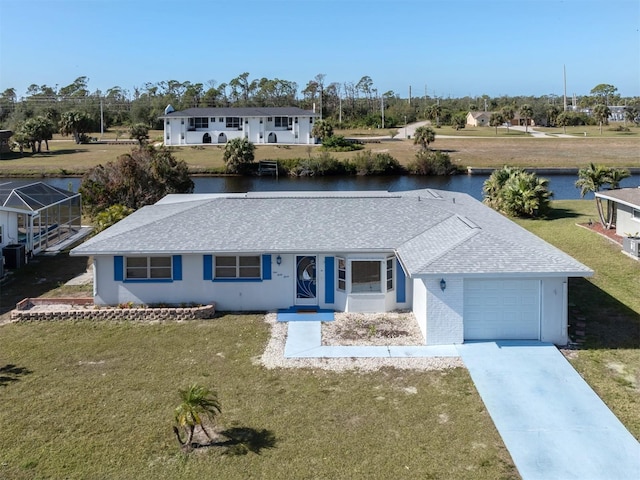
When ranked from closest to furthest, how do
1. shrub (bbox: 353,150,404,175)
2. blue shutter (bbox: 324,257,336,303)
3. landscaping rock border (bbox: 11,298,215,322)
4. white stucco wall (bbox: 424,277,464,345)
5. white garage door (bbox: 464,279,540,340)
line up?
white stucco wall (bbox: 424,277,464,345), white garage door (bbox: 464,279,540,340), landscaping rock border (bbox: 11,298,215,322), blue shutter (bbox: 324,257,336,303), shrub (bbox: 353,150,404,175)

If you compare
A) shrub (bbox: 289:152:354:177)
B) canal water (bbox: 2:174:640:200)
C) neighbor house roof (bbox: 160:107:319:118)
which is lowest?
canal water (bbox: 2:174:640:200)

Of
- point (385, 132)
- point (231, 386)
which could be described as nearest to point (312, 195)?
point (231, 386)

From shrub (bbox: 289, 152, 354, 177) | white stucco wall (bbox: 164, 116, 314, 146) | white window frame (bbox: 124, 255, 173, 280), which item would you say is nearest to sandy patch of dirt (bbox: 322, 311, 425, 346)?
white window frame (bbox: 124, 255, 173, 280)

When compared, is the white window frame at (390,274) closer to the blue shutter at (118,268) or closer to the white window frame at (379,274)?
the white window frame at (379,274)

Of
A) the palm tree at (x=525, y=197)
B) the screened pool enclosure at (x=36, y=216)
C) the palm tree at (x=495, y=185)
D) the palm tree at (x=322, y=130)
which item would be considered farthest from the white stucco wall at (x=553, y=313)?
the palm tree at (x=322, y=130)

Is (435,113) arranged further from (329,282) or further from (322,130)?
(329,282)

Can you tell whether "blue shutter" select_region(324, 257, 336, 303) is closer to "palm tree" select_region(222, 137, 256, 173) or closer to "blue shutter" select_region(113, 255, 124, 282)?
"blue shutter" select_region(113, 255, 124, 282)

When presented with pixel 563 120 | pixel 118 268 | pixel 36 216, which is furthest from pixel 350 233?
pixel 563 120

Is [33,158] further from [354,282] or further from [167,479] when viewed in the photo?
[167,479]
